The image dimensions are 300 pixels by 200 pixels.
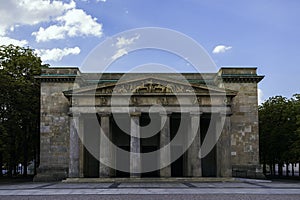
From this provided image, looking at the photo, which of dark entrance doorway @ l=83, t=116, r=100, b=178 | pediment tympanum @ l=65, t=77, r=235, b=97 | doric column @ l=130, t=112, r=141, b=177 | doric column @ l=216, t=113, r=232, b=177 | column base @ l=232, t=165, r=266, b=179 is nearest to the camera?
doric column @ l=130, t=112, r=141, b=177

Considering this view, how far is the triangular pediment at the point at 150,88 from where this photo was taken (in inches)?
1817

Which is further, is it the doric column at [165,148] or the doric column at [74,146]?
the doric column at [74,146]

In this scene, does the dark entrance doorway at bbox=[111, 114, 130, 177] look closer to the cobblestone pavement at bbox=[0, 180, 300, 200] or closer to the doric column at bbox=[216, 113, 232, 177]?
the doric column at bbox=[216, 113, 232, 177]

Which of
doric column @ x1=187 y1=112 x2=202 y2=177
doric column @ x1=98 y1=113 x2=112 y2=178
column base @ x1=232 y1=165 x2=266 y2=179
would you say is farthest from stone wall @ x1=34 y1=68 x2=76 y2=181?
column base @ x1=232 y1=165 x2=266 y2=179

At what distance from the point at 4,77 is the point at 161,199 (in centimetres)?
3059

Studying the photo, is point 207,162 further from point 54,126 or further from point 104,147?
point 54,126

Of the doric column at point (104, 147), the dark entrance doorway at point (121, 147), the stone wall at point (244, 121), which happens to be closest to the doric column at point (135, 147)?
the doric column at point (104, 147)

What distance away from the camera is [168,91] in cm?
4659

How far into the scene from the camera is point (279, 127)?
61656 mm

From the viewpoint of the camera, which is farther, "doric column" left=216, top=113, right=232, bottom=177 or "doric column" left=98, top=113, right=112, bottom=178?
"doric column" left=216, top=113, right=232, bottom=177

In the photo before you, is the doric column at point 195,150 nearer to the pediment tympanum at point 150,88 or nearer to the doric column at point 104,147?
the pediment tympanum at point 150,88

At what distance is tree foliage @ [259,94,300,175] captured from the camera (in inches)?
2272

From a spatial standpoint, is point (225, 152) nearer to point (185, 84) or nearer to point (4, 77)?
point (185, 84)

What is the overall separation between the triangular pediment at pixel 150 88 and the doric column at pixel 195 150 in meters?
2.58
